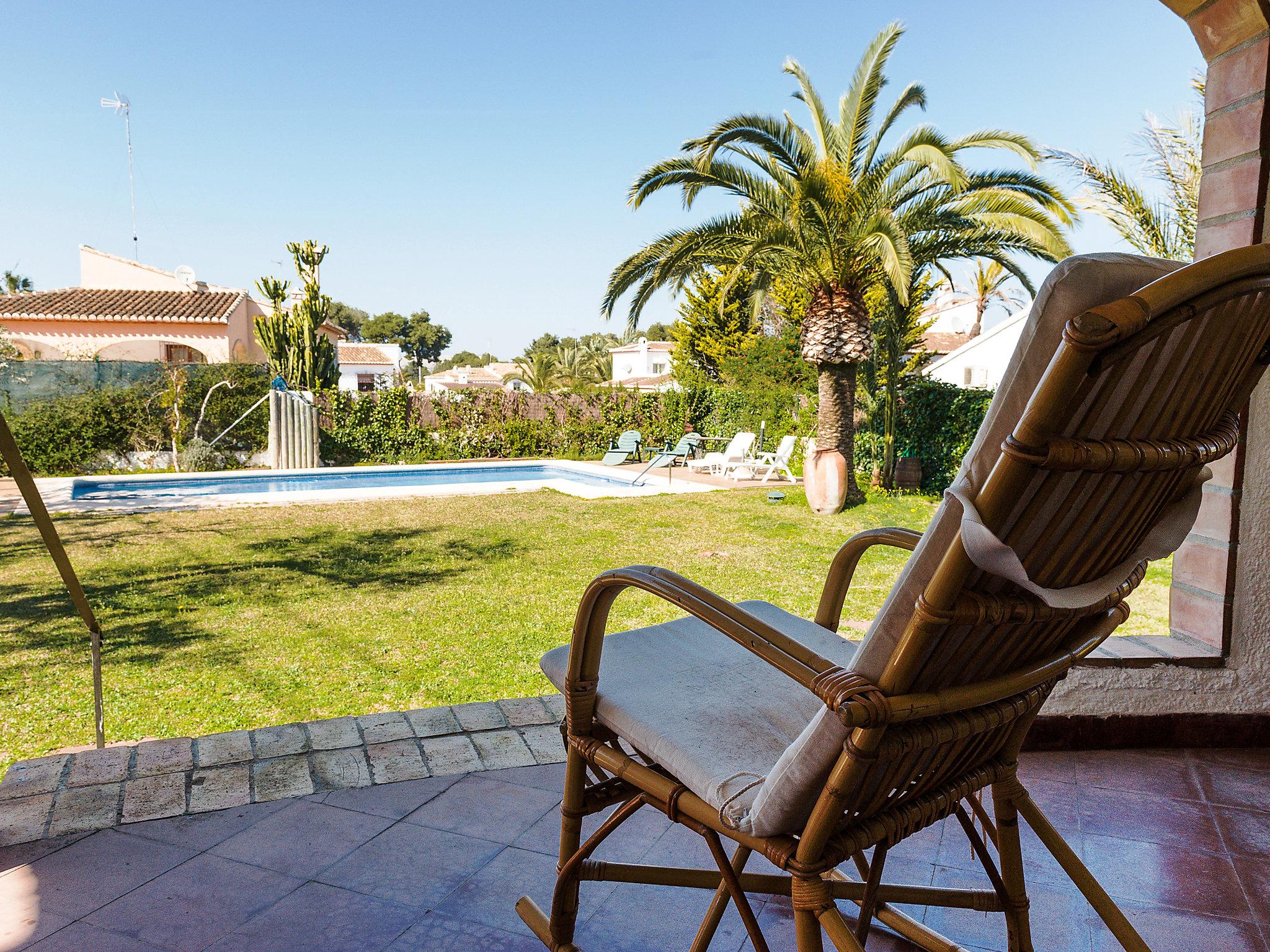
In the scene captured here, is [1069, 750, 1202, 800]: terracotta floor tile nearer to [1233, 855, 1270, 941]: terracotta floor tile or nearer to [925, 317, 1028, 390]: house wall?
[1233, 855, 1270, 941]: terracotta floor tile

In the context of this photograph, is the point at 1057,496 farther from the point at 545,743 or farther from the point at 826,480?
the point at 826,480

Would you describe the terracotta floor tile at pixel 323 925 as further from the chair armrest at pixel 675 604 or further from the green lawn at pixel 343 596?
the green lawn at pixel 343 596

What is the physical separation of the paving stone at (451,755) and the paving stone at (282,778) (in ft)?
1.04

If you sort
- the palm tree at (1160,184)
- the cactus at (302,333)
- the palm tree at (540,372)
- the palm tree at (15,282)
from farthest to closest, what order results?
the palm tree at (15,282) < the palm tree at (540,372) < the cactus at (302,333) < the palm tree at (1160,184)

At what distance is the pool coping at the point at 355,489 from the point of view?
9.53m

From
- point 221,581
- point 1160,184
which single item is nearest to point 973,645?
point 221,581

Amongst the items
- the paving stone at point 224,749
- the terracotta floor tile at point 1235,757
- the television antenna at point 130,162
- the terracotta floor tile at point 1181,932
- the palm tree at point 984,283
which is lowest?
the terracotta floor tile at point 1181,932

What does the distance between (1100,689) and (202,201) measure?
4578cm

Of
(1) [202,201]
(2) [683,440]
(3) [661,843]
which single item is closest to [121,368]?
(2) [683,440]

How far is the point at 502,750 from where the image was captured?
2277mm

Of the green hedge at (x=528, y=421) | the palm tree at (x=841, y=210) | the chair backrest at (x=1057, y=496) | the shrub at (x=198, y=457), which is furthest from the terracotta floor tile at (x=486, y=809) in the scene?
the shrub at (x=198, y=457)

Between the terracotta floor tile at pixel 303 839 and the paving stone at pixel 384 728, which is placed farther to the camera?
the paving stone at pixel 384 728

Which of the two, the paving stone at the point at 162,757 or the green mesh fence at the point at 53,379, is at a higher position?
the green mesh fence at the point at 53,379

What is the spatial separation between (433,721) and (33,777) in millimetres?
1019
